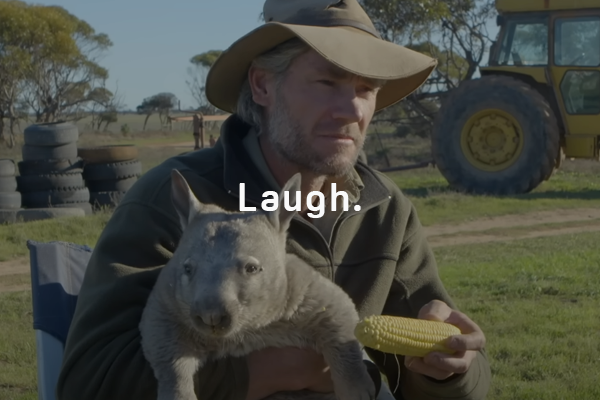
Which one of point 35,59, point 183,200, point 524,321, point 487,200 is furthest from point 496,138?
point 35,59

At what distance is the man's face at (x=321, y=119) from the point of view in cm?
295

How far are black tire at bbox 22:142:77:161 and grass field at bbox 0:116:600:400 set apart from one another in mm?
2551

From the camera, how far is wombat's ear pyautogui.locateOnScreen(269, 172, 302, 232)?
8.61 ft

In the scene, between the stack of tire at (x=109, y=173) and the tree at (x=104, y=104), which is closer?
the stack of tire at (x=109, y=173)

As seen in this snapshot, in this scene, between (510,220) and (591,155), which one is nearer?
(510,220)

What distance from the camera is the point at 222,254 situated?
2.44 m

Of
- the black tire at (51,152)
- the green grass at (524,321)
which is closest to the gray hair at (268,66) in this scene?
the green grass at (524,321)

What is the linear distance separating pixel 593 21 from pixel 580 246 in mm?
4913

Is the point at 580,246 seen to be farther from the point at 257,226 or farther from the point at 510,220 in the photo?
the point at 257,226

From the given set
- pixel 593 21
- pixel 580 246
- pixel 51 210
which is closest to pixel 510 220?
pixel 580 246

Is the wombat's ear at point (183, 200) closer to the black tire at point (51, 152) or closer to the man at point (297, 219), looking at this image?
the man at point (297, 219)

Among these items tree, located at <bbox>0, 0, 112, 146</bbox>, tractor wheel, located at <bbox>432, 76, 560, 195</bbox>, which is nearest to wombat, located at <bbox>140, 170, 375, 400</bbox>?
tractor wheel, located at <bbox>432, 76, 560, 195</bbox>

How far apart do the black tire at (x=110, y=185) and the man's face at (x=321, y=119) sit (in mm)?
10217

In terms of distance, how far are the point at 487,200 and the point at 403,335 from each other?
405 inches
